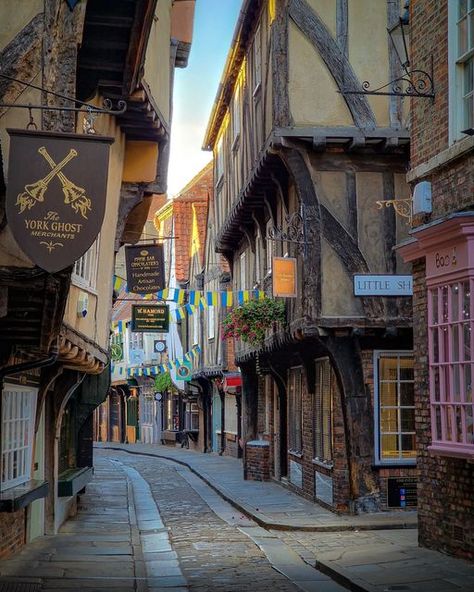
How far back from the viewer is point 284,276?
16.9 m

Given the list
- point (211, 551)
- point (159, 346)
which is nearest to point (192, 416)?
point (159, 346)

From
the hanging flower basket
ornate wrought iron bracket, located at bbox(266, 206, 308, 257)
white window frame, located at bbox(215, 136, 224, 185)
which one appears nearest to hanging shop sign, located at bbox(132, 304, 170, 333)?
white window frame, located at bbox(215, 136, 224, 185)

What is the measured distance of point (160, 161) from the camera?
17453mm

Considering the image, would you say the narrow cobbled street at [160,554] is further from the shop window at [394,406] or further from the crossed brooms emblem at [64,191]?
the crossed brooms emblem at [64,191]

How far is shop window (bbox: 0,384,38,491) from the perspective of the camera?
12117 mm

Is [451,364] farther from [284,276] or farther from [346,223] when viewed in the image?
[284,276]

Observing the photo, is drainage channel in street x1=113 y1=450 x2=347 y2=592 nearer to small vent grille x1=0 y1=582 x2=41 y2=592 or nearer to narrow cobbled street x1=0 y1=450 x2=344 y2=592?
narrow cobbled street x1=0 y1=450 x2=344 y2=592

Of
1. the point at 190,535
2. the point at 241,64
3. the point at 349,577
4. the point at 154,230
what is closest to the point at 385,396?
the point at 190,535

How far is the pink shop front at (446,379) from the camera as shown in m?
9.91

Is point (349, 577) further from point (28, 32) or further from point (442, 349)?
point (28, 32)

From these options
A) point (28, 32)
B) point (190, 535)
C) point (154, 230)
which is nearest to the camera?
point (28, 32)

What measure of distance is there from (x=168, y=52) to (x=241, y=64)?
6.11 metres

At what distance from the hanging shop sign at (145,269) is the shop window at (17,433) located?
6359 millimetres

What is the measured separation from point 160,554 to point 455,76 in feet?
24.0
